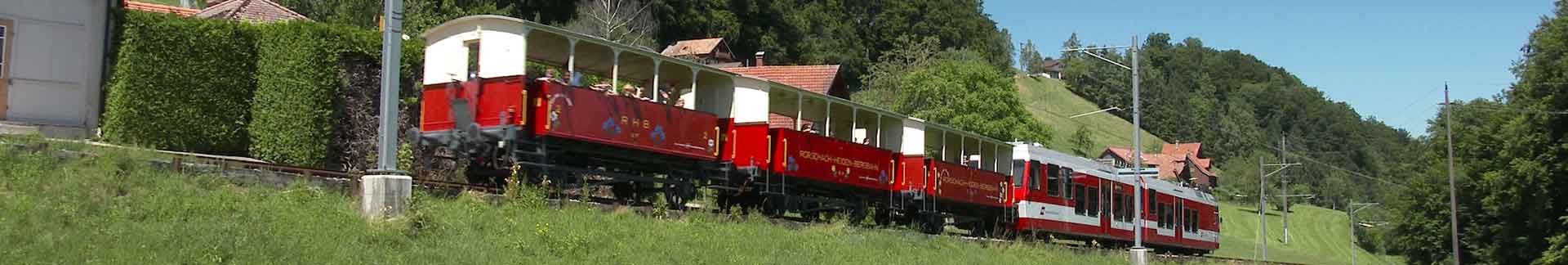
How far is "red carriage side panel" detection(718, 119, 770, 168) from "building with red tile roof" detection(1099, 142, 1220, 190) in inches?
3336

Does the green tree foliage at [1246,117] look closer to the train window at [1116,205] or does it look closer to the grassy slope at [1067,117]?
the grassy slope at [1067,117]

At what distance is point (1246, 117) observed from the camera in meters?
165

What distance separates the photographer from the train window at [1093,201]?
32.8 meters

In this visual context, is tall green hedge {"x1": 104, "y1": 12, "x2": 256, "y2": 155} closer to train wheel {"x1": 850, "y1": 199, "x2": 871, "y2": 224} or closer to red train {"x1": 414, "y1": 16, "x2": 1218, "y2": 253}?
red train {"x1": 414, "y1": 16, "x2": 1218, "y2": 253}

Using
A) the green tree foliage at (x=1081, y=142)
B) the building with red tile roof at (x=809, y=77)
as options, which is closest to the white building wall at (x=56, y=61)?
the building with red tile roof at (x=809, y=77)

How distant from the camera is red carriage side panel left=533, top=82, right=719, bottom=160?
785 inches

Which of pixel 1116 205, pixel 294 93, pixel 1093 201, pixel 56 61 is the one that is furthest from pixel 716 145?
pixel 1116 205

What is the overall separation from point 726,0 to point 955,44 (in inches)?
1843

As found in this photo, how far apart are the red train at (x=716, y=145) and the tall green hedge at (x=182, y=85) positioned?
4.82m

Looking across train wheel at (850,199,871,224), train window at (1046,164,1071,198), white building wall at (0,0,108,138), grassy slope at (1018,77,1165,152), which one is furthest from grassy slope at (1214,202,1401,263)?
white building wall at (0,0,108,138)

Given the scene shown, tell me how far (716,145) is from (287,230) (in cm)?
996

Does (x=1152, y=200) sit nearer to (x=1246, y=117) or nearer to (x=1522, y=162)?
(x=1522, y=162)

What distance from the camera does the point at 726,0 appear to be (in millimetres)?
78062

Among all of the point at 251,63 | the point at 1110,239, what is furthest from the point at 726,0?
the point at 251,63
